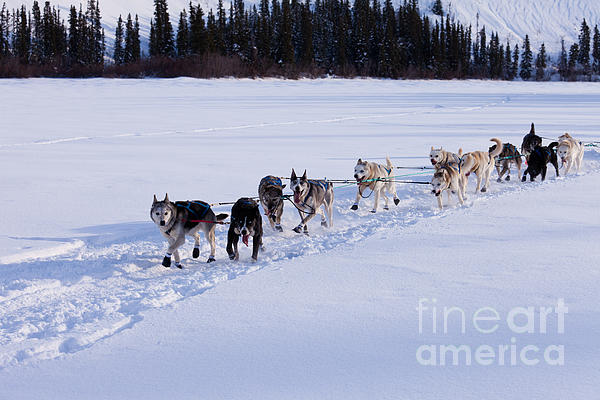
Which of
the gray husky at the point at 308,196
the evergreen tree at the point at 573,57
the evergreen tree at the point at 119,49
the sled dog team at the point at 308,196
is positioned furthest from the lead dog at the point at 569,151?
the evergreen tree at the point at 573,57

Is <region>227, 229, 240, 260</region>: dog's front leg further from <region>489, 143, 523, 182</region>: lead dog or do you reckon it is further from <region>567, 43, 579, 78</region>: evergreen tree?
<region>567, 43, 579, 78</region>: evergreen tree

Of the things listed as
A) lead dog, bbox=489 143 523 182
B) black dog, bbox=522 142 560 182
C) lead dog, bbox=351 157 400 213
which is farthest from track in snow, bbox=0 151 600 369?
black dog, bbox=522 142 560 182

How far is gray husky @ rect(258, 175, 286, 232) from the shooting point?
525cm

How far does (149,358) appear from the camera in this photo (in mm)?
2727

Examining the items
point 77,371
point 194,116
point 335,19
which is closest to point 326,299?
point 77,371

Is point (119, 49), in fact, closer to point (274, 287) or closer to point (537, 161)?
point (537, 161)

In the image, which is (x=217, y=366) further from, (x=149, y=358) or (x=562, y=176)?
(x=562, y=176)

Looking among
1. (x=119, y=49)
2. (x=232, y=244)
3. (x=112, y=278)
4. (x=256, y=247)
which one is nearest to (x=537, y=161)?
(x=256, y=247)

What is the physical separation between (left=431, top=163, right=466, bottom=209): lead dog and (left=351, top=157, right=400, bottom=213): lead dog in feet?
1.59

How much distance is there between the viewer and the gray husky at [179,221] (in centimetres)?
430

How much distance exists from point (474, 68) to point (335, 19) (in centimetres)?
1584

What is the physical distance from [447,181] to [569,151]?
3.52m

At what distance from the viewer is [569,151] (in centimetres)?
898

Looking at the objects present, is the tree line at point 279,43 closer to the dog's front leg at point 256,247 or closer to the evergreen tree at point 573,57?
the evergreen tree at point 573,57
